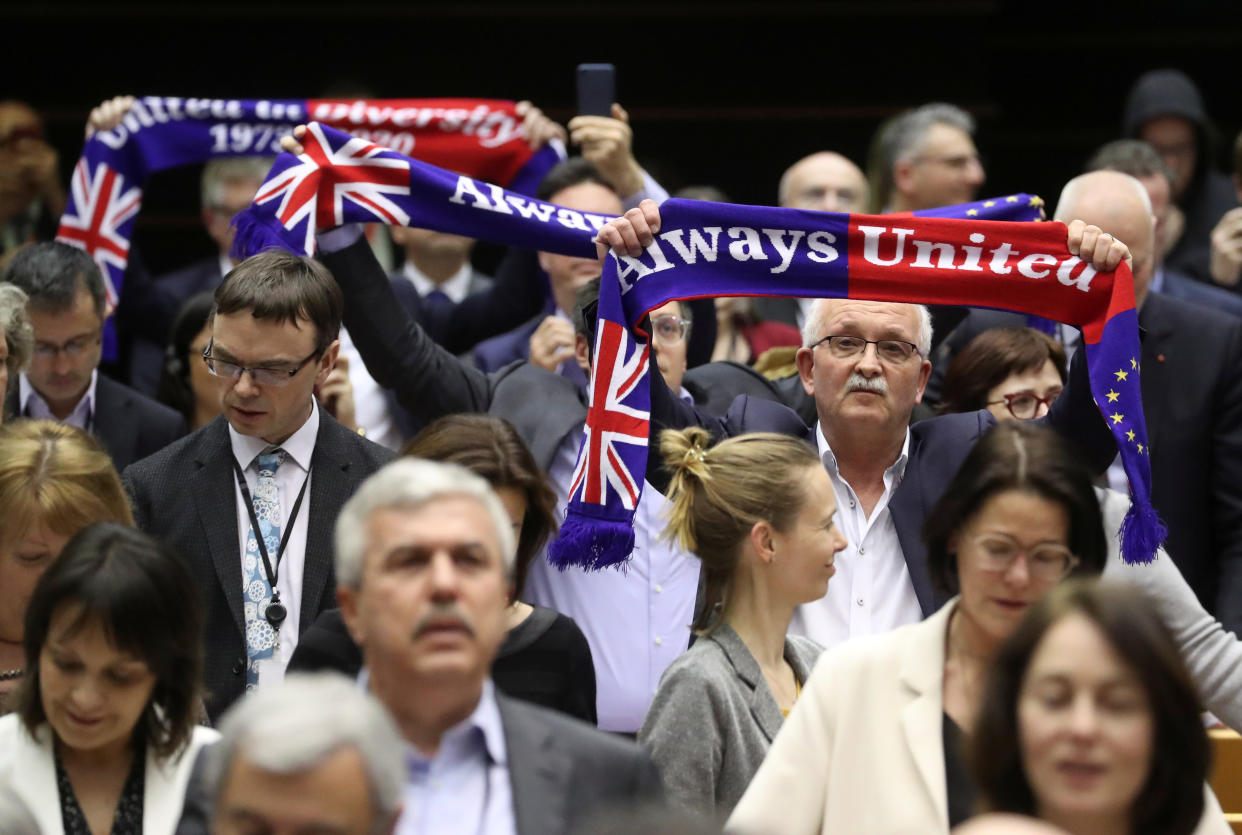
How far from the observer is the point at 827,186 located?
7039mm

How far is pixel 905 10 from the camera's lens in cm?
900

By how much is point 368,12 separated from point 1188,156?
3.96 metres

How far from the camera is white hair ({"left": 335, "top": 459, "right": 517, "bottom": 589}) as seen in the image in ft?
10.0

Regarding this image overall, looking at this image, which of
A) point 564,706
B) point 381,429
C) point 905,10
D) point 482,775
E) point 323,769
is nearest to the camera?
point 323,769

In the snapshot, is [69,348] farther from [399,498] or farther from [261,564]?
[399,498]

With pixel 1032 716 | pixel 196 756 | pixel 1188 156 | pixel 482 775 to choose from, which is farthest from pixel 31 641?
pixel 1188 156

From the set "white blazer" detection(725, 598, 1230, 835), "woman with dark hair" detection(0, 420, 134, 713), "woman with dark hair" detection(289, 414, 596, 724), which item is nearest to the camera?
"white blazer" detection(725, 598, 1230, 835)

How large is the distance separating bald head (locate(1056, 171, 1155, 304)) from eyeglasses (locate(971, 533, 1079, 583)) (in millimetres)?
2459

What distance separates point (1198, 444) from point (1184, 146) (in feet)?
8.86

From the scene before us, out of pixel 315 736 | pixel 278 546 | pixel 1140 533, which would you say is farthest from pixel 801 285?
pixel 315 736

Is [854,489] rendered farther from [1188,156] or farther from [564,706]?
[1188,156]

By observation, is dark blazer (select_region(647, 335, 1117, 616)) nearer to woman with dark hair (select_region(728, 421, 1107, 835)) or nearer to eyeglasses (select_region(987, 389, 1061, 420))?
eyeglasses (select_region(987, 389, 1061, 420))

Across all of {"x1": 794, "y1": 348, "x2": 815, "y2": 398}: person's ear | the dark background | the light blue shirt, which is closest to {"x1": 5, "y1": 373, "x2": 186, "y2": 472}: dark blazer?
{"x1": 794, "y1": 348, "x2": 815, "y2": 398}: person's ear

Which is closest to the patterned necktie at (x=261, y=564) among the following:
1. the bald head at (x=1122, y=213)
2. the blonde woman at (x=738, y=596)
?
the blonde woman at (x=738, y=596)
